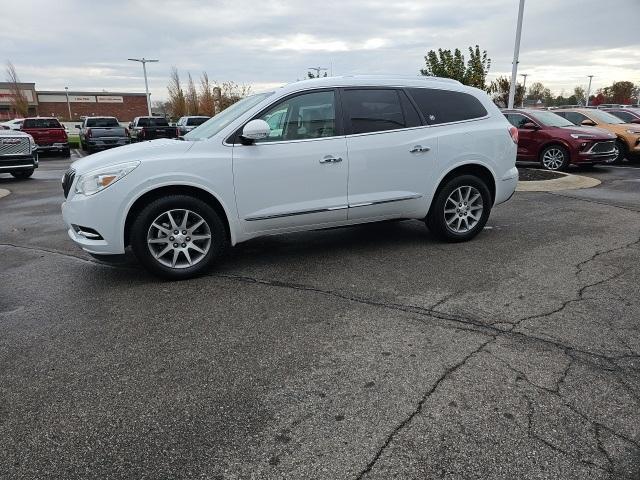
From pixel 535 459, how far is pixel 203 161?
3.69 metres

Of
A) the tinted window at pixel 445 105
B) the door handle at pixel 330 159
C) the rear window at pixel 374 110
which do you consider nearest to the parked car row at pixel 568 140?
the tinted window at pixel 445 105

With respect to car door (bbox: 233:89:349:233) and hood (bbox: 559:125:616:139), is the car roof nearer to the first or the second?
car door (bbox: 233:89:349:233)

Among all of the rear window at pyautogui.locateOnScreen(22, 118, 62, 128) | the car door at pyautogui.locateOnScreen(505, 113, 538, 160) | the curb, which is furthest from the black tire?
the car door at pyautogui.locateOnScreen(505, 113, 538, 160)

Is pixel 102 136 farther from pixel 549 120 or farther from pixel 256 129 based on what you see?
pixel 256 129

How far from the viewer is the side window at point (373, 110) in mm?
5336

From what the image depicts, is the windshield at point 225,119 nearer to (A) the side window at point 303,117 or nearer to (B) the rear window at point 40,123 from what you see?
(A) the side window at point 303,117

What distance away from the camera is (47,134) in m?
23.2

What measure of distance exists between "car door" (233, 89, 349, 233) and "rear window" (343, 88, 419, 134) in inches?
7.5

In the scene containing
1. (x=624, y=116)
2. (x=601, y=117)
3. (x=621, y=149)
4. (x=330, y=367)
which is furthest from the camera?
(x=624, y=116)

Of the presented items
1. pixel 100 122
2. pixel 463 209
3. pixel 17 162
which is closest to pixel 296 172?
pixel 463 209

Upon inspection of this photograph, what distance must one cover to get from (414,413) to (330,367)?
2.24 feet

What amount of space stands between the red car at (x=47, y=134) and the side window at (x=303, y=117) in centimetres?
2187

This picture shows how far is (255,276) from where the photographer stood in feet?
16.5

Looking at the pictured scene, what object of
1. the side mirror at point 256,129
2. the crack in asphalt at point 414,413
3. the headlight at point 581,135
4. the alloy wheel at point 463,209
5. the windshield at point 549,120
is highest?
the side mirror at point 256,129
